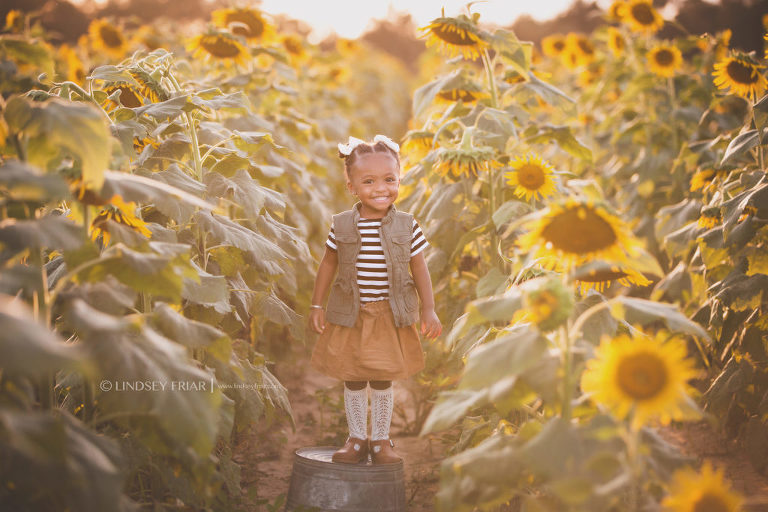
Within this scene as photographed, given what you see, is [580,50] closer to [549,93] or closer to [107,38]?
[549,93]

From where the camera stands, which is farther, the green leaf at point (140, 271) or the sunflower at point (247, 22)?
the sunflower at point (247, 22)

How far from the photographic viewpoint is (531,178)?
286cm

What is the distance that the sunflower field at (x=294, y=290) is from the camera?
1505 millimetres

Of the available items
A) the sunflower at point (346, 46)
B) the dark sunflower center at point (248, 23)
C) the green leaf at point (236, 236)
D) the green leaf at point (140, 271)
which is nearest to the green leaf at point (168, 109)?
the green leaf at point (236, 236)

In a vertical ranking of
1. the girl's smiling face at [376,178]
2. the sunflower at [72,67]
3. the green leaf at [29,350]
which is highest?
the sunflower at [72,67]

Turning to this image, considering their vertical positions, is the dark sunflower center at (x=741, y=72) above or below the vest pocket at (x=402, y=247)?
above

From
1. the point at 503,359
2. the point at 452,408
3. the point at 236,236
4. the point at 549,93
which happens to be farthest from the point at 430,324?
the point at 549,93

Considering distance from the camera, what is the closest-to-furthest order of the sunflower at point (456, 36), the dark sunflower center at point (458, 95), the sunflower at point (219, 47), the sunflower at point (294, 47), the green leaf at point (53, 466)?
the green leaf at point (53, 466) < the sunflower at point (456, 36) < the dark sunflower center at point (458, 95) < the sunflower at point (219, 47) < the sunflower at point (294, 47)

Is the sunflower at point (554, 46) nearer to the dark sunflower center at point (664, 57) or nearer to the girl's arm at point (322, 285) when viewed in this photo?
the dark sunflower center at point (664, 57)

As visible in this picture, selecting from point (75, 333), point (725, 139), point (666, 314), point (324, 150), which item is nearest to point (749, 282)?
point (725, 139)

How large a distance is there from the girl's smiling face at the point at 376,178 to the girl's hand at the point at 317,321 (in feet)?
1.60

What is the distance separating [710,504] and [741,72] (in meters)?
2.71

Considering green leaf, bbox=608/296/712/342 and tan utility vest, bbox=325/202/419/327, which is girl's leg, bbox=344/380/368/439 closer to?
tan utility vest, bbox=325/202/419/327

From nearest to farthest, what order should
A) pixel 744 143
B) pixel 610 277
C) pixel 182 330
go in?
1. pixel 182 330
2. pixel 610 277
3. pixel 744 143
